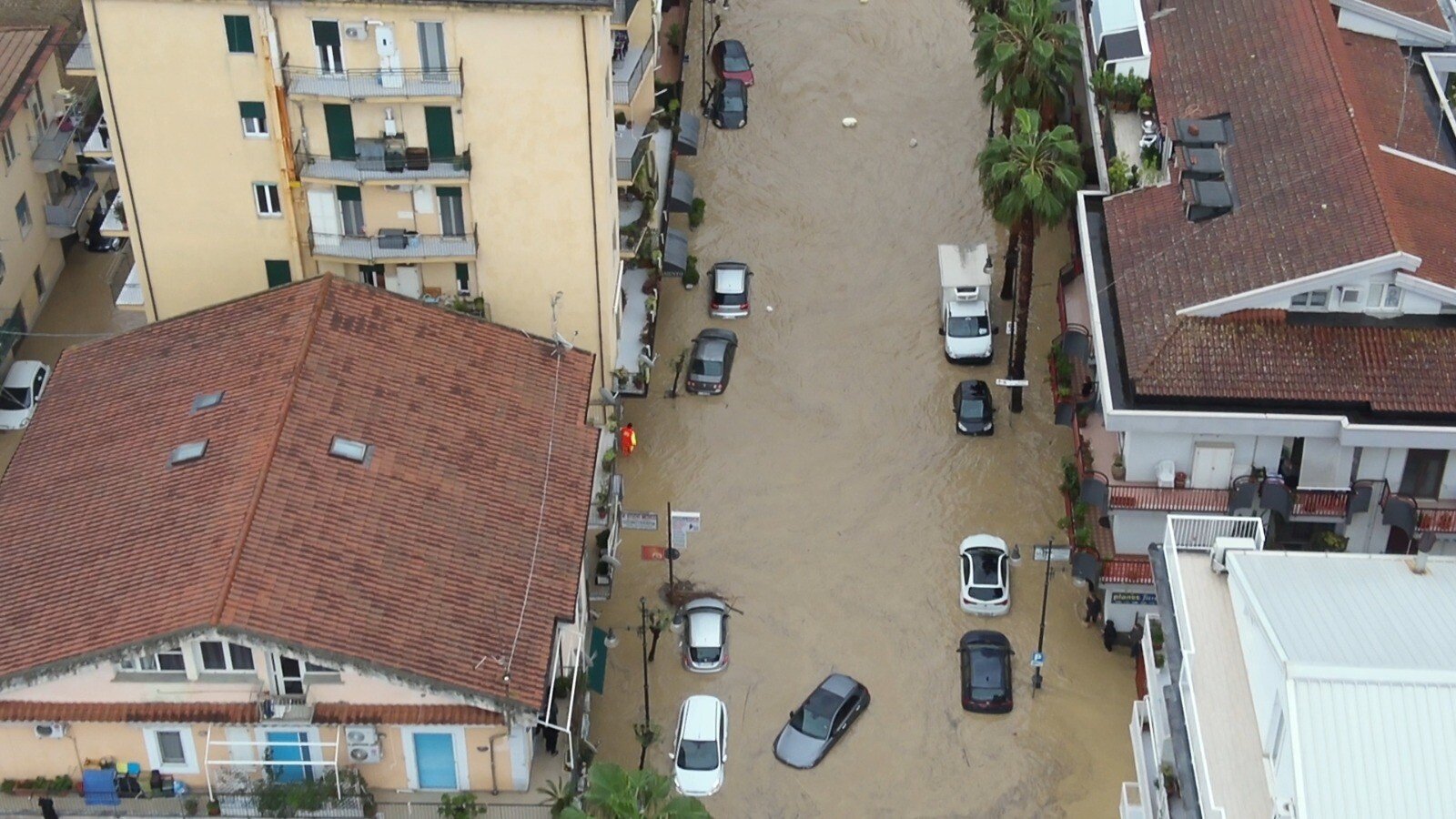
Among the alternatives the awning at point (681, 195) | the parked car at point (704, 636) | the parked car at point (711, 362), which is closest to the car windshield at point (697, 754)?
the parked car at point (704, 636)

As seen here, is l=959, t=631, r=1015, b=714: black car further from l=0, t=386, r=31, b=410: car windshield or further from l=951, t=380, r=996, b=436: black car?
l=0, t=386, r=31, b=410: car windshield

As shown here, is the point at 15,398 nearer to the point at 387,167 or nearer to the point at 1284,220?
the point at 387,167

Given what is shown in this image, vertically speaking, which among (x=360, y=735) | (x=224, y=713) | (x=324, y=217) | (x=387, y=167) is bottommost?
(x=360, y=735)

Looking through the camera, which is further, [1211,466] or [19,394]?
[19,394]

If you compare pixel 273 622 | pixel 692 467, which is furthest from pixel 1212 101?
pixel 273 622

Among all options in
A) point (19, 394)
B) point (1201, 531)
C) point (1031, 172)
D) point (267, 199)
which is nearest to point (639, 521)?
point (267, 199)

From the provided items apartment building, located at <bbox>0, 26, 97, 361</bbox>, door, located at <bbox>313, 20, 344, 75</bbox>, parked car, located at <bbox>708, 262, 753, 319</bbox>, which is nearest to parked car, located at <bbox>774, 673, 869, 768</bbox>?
parked car, located at <bbox>708, 262, 753, 319</bbox>

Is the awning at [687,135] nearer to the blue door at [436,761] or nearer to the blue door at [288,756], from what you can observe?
the blue door at [436,761]

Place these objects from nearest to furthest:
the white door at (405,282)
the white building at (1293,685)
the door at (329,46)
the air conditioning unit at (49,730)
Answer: the white building at (1293,685) < the air conditioning unit at (49,730) < the door at (329,46) < the white door at (405,282)
